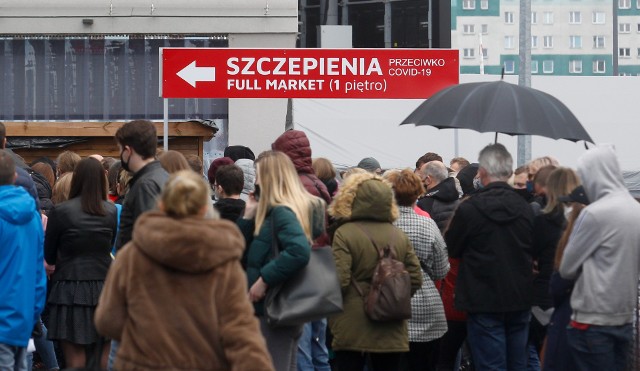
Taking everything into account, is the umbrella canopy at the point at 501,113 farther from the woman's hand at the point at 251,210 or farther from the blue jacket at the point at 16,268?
the blue jacket at the point at 16,268

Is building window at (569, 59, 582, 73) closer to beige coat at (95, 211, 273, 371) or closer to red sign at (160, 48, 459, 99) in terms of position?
red sign at (160, 48, 459, 99)

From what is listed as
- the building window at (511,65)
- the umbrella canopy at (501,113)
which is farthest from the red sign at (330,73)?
the building window at (511,65)

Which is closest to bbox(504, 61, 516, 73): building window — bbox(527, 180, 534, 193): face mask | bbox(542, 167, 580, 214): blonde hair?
bbox(527, 180, 534, 193): face mask

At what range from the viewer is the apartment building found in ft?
318

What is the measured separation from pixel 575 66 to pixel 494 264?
95.6 m

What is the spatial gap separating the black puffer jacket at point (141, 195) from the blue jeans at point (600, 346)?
2.59 m

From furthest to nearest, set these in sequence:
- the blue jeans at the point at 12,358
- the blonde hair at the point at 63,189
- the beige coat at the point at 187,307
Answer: the blonde hair at the point at 63,189 → the blue jeans at the point at 12,358 → the beige coat at the point at 187,307

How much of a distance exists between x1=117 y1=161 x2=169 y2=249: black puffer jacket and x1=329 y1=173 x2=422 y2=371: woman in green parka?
1.28m

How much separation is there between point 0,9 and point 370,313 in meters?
11.6

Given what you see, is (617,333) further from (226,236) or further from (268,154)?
(226,236)

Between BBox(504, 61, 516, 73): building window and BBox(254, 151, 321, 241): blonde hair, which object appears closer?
BBox(254, 151, 321, 241): blonde hair

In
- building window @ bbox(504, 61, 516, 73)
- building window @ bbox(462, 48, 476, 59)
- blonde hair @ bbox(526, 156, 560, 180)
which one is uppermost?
building window @ bbox(462, 48, 476, 59)

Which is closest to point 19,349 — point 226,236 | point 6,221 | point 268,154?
point 6,221

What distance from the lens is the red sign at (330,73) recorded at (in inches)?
499
